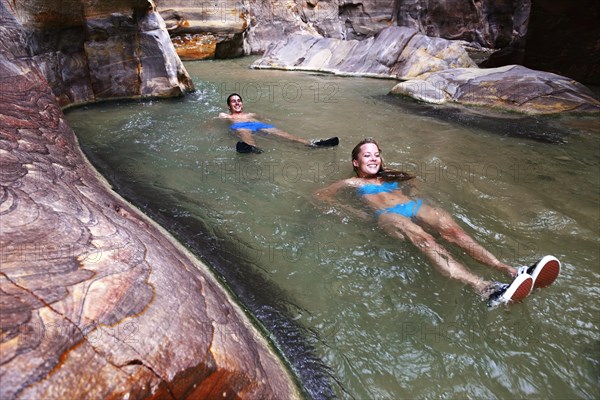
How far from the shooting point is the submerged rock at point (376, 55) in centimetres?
1049

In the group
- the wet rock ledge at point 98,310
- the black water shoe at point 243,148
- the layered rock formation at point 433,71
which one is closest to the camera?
the wet rock ledge at point 98,310

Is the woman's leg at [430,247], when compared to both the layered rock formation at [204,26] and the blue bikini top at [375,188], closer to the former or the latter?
the blue bikini top at [375,188]

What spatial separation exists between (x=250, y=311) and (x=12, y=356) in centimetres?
143

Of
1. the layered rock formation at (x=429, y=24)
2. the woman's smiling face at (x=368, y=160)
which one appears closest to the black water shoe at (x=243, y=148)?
the woman's smiling face at (x=368, y=160)

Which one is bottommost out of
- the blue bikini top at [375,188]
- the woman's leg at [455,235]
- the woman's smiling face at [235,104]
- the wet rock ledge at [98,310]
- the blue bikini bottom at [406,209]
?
the woman's leg at [455,235]

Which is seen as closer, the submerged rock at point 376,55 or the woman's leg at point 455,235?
the woman's leg at point 455,235

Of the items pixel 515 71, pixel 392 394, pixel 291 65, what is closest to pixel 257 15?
pixel 291 65

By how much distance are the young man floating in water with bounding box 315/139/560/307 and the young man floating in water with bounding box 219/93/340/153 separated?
1.29m

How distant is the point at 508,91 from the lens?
728cm

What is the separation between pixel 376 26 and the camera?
20.1m

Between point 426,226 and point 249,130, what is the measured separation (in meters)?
3.47

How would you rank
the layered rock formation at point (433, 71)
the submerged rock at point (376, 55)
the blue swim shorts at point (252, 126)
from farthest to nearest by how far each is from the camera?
the submerged rock at point (376, 55)
the layered rock formation at point (433, 71)
the blue swim shorts at point (252, 126)

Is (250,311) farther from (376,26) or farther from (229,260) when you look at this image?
(376,26)

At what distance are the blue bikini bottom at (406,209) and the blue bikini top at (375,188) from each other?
31cm
